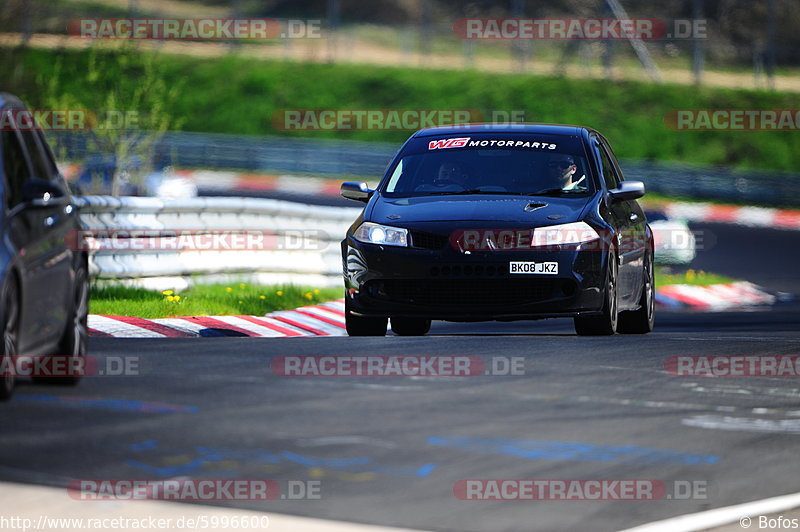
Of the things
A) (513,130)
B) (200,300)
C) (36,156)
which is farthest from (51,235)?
(200,300)

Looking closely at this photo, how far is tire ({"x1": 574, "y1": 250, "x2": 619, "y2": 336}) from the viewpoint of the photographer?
39.2 feet

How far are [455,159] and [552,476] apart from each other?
622cm

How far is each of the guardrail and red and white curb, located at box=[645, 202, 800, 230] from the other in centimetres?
2026

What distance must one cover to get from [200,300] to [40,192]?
7.25m

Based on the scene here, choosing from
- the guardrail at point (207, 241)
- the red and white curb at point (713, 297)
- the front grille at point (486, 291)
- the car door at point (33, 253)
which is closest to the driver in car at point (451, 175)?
the front grille at point (486, 291)

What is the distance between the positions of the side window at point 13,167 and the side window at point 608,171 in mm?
5764

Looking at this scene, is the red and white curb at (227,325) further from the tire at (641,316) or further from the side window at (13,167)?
the side window at (13,167)

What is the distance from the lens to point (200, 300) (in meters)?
15.4

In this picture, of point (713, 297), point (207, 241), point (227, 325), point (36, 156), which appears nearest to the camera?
point (36, 156)

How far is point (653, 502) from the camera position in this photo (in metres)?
6.72

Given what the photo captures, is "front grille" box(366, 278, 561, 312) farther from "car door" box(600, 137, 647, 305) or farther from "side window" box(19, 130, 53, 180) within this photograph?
"side window" box(19, 130, 53, 180)

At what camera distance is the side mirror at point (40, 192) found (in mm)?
8180

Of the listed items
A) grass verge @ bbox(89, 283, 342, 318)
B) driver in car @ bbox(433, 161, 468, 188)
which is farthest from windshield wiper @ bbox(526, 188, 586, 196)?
grass verge @ bbox(89, 283, 342, 318)

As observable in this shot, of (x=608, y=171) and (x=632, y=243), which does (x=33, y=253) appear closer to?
(x=632, y=243)
